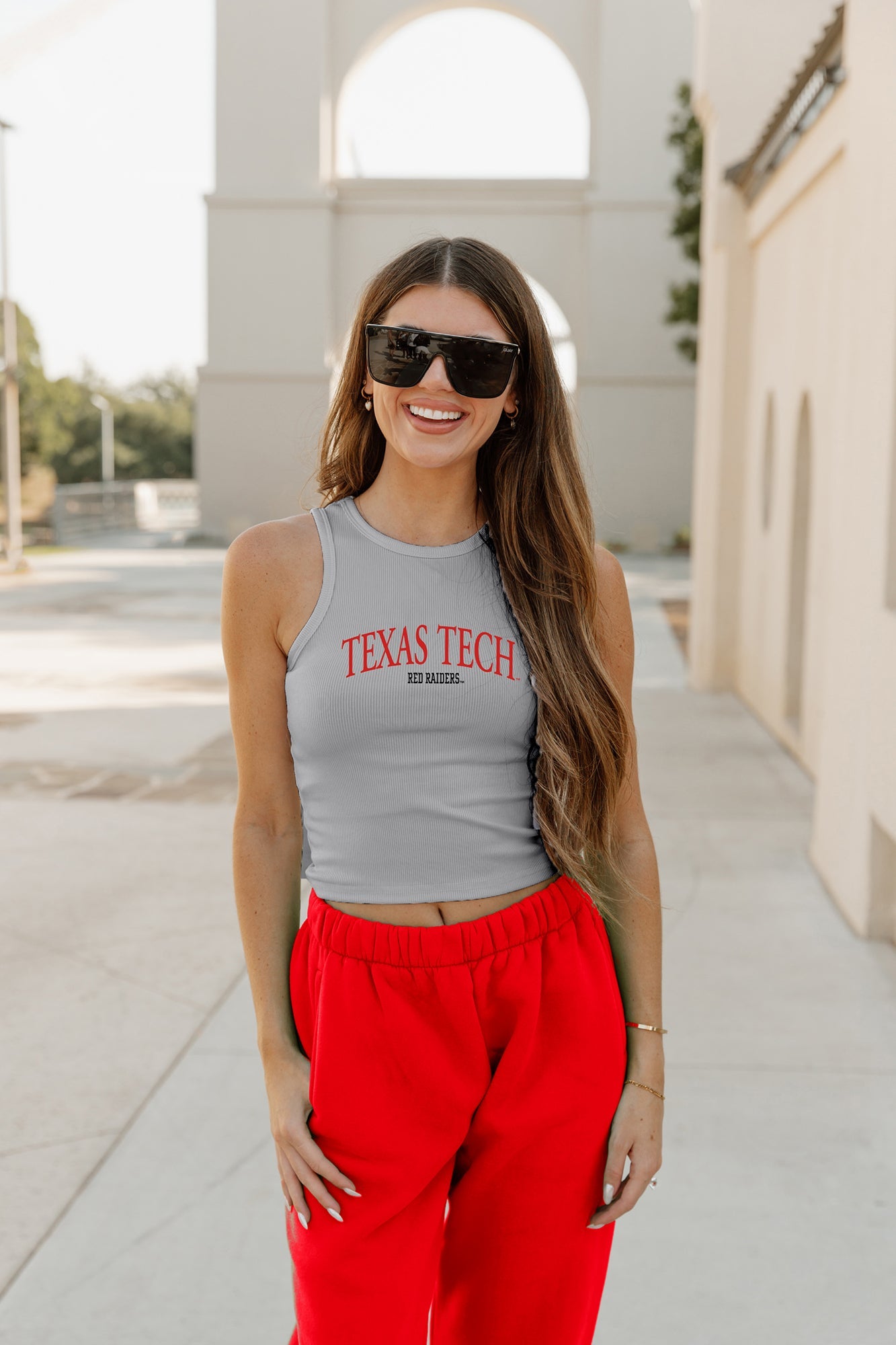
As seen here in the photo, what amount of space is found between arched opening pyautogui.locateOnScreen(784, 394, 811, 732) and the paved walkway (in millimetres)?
983

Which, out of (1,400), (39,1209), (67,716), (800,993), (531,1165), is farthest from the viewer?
(1,400)

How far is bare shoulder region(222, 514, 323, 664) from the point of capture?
1688 mm

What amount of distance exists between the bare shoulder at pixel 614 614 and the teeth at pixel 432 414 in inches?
10.8

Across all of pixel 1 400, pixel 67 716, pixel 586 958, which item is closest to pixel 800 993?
pixel 586 958

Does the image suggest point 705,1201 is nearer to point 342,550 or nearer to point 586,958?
point 586,958

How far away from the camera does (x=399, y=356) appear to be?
1698 millimetres

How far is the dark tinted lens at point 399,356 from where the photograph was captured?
5.53 ft

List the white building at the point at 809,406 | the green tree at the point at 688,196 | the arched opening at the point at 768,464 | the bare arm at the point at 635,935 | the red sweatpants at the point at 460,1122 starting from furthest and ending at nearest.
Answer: the green tree at the point at 688,196, the arched opening at the point at 768,464, the white building at the point at 809,406, the bare arm at the point at 635,935, the red sweatpants at the point at 460,1122

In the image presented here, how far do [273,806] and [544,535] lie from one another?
521mm

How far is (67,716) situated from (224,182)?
25348 mm

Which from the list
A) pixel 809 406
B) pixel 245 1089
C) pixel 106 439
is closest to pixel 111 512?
pixel 106 439

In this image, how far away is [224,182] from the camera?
104 feet

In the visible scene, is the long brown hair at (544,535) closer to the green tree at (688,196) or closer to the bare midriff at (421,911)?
the bare midriff at (421,911)

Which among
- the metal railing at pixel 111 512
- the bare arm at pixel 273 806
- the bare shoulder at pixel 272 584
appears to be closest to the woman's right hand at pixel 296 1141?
the bare arm at pixel 273 806
